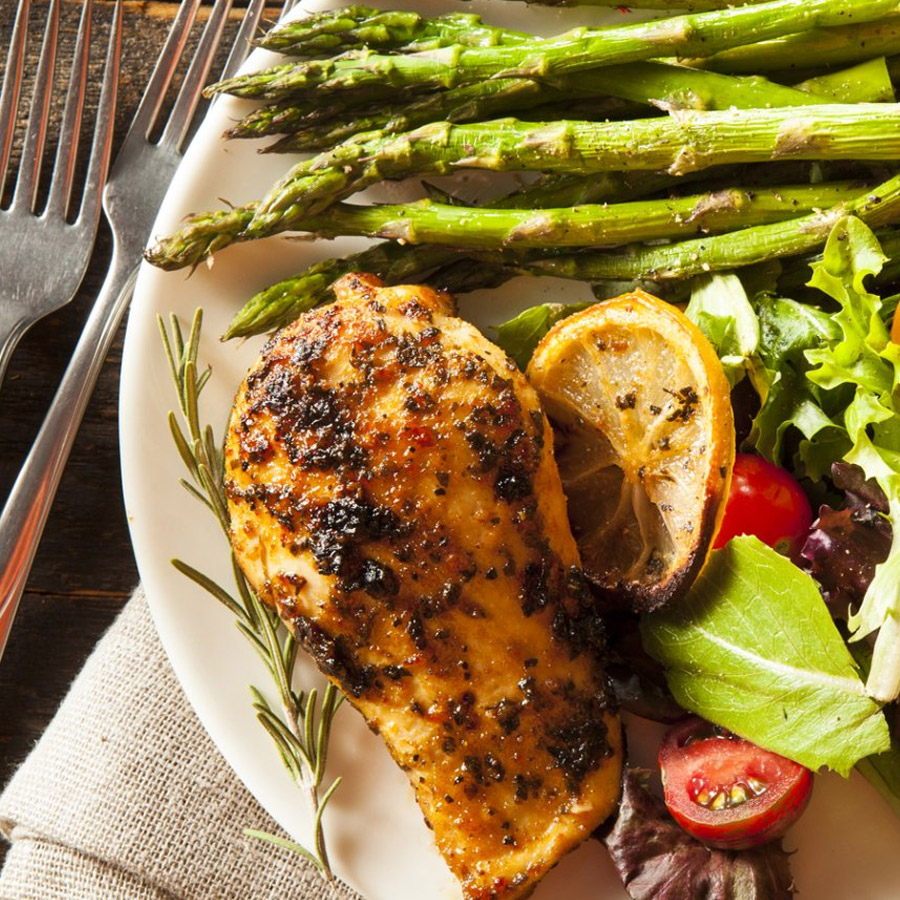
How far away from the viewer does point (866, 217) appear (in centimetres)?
314

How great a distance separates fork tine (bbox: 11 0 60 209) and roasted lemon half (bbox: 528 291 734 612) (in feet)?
6.61

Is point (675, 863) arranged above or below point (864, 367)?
below

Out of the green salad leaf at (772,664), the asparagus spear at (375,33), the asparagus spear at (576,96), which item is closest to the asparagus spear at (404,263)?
the asparagus spear at (576,96)

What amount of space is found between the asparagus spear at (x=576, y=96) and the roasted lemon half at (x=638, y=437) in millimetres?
641

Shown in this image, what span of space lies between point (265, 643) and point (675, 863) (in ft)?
4.51

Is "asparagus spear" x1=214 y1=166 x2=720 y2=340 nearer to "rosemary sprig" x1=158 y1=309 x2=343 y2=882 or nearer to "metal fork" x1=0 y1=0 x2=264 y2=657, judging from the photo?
"rosemary sprig" x1=158 y1=309 x2=343 y2=882

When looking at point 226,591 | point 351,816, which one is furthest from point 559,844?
point 226,591

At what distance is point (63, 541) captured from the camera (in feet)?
13.1

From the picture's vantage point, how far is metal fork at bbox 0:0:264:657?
12.3 feet

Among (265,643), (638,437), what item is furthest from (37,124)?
(638,437)

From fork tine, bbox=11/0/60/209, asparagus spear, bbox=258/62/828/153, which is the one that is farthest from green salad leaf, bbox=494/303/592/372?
fork tine, bbox=11/0/60/209

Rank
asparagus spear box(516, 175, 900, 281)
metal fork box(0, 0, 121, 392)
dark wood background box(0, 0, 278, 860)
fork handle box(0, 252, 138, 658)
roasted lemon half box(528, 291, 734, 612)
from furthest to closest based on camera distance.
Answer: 1. dark wood background box(0, 0, 278, 860)
2. metal fork box(0, 0, 121, 392)
3. fork handle box(0, 252, 138, 658)
4. asparagus spear box(516, 175, 900, 281)
5. roasted lemon half box(528, 291, 734, 612)

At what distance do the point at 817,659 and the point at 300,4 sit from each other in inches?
101

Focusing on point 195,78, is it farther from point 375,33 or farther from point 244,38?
point 375,33
